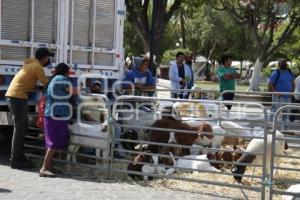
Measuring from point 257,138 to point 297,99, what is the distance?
24.9ft

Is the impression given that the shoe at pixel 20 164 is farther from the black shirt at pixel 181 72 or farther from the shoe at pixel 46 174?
the black shirt at pixel 181 72

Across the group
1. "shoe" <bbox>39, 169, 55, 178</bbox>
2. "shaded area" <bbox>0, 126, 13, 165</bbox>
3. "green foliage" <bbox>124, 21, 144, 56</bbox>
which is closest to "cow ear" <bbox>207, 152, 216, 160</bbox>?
→ "shoe" <bbox>39, 169, 55, 178</bbox>

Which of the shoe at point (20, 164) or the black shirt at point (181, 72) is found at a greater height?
the black shirt at point (181, 72)

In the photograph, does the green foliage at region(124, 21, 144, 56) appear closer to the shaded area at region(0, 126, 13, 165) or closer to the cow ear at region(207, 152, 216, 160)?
the shaded area at region(0, 126, 13, 165)

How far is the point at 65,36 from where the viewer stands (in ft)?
33.9

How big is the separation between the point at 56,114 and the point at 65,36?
2109 mm

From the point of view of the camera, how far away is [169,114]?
29.8ft

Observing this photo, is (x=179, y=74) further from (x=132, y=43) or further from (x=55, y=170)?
(x=132, y=43)

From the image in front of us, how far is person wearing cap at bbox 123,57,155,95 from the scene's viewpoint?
11.5m

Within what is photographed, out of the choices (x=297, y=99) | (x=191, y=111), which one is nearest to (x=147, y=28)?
(x=297, y=99)

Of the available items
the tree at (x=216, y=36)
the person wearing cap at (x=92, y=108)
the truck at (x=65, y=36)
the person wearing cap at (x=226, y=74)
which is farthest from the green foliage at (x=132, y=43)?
the person wearing cap at (x=92, y=108)

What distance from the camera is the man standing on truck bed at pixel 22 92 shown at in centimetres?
900

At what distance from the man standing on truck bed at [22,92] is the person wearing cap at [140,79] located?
104 inches

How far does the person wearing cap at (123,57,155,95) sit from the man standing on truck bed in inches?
104
